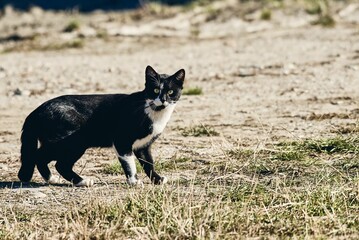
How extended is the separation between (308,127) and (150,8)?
10.6 metres

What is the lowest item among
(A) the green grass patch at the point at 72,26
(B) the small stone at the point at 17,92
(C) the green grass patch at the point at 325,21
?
(C) the green grass patch at the point at 325,21

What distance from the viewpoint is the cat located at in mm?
7637

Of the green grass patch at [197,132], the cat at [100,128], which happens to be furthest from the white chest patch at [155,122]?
the green grass patch at [197,132]

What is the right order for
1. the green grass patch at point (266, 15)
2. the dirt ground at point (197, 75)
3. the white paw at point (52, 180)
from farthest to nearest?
the green grass patch at point (266, 15) < the dirt ground at point (197, 75) < the white paw at point (52, 180)

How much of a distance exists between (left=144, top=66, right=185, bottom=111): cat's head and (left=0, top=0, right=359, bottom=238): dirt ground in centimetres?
67

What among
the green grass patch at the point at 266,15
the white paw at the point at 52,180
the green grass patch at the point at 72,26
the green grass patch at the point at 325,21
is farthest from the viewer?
the green grass patch at the point at 266,15

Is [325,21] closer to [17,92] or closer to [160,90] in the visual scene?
[17,92]

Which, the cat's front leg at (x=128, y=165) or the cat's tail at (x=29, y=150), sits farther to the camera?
the cat's tail at (x=29, y=150)

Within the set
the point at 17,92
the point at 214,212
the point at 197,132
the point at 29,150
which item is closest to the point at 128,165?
the point at 29,150

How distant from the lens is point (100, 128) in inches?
304

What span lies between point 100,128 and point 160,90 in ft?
1.94

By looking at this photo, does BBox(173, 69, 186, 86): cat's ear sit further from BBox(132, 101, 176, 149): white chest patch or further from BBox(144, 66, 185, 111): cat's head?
BBox(132, 101, 176, 149): white chest patch

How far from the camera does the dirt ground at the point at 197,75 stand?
8.92m

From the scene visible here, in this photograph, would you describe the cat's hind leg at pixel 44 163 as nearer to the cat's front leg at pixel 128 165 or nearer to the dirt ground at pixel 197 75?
the dirt ground at pixel 197 75
